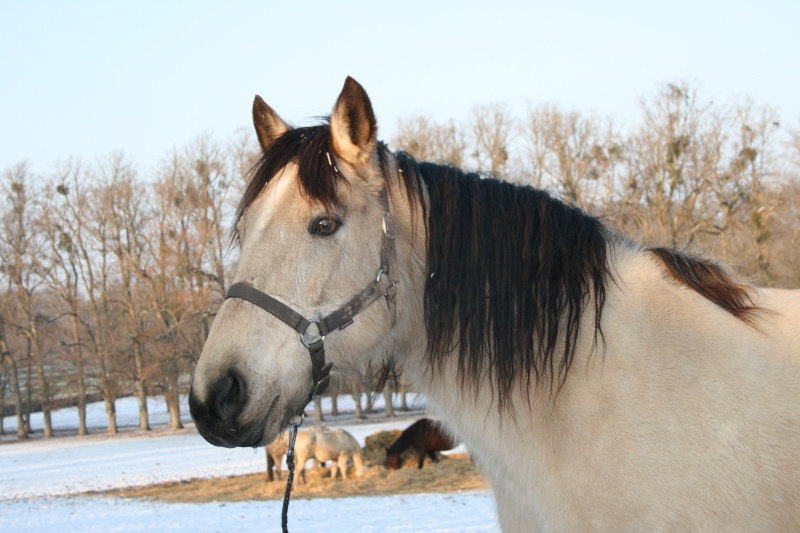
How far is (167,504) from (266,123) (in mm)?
13185

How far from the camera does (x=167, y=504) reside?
14.0 metres

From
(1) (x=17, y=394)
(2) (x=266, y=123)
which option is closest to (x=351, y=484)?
(2) (x=266, y=123)

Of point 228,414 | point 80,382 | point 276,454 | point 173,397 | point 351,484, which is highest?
point 228,414

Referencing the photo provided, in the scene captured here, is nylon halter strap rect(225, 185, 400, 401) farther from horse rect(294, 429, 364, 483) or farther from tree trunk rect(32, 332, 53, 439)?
tree trunk rect(32, 332, 53, 439)

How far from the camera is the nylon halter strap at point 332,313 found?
2.13 m

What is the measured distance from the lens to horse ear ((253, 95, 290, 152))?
2.71 m

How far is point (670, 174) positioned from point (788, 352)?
102ft

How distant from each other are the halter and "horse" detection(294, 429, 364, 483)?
14.3 metres

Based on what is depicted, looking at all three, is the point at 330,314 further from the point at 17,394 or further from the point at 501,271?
the point at 17,394

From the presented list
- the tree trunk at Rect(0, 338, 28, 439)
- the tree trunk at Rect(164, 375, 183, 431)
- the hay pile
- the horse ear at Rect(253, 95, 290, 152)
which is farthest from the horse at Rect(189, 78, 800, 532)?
the tree trunk at Rect(0, 338, 28, 439)

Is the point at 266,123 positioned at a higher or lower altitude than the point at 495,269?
higher

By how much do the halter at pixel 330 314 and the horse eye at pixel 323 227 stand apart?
0.61 ft

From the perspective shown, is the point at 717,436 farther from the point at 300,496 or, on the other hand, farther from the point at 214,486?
the point at 214,486

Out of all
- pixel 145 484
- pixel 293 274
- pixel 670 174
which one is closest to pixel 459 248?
pixel 293 274
